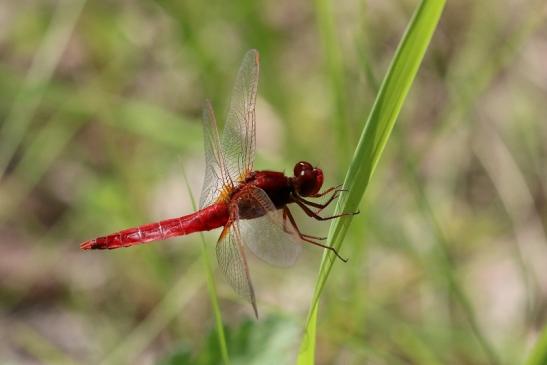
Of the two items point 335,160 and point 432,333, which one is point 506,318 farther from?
point 335,160

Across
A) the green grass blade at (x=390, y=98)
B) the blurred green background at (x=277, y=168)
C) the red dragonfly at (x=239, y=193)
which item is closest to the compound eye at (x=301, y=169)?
the red dragonfly at (x=239, y=193)

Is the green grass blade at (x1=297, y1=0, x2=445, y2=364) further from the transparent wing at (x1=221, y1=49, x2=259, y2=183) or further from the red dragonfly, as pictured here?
the transparent wing at (x1=221, y1=49, x2=259, y2=183)

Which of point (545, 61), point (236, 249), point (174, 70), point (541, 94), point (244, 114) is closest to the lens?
point (236, 249)

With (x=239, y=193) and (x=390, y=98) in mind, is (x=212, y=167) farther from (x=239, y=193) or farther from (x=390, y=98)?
(x=390, y=98)

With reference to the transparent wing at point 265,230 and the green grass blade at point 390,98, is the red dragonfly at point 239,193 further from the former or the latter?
the green grass blade at point 390,98

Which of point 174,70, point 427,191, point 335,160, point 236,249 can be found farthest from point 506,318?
point 174,70

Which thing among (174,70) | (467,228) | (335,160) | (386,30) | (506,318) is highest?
(386,30)
